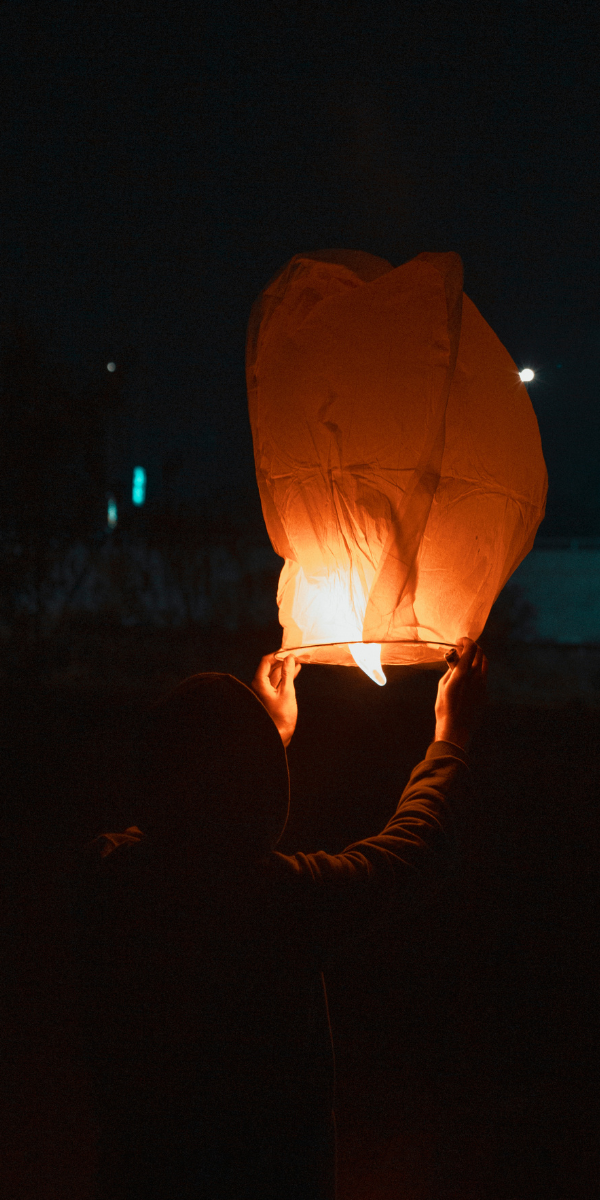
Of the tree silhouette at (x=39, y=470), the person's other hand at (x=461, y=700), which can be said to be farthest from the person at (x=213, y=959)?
the tree silhouette at (x=39, y=470)

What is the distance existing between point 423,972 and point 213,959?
2.20 meters

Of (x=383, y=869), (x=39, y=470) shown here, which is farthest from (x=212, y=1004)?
(x=39, y=470)

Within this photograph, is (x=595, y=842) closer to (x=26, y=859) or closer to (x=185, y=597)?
(x=26, y=859)

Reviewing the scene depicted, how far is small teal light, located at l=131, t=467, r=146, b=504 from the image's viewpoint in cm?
752

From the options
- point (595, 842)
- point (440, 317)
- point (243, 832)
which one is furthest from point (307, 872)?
point (595, 842)

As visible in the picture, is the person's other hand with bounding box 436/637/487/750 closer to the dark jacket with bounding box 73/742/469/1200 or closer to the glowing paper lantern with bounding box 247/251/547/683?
the glowing paper lantern with bounding box 247/251/547/683

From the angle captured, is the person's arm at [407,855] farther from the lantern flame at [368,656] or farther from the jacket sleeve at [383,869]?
the lantern flame at [368,656]

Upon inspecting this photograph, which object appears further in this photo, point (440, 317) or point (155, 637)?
point (155, 637)

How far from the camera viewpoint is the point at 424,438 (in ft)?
3.32

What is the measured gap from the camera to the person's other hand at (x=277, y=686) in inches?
44.1

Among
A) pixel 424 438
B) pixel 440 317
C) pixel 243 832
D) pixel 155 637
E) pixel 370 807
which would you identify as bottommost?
pixel 370 807

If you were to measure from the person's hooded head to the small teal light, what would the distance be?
6973 millimetres

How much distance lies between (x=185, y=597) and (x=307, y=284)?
6.70 m

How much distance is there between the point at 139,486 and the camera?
766 centimetres
